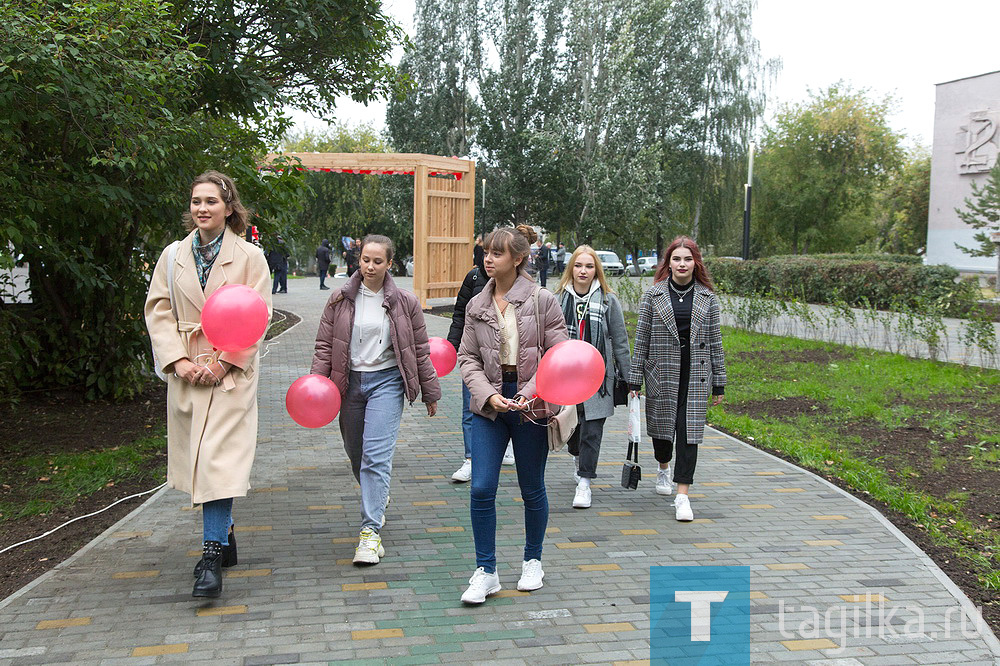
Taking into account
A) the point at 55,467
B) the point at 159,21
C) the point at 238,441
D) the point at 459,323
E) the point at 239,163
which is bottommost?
the point at 55,467

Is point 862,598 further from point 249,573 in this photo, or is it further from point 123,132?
point 123,132

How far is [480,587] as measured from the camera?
14.5ft

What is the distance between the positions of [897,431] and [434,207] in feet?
41.7

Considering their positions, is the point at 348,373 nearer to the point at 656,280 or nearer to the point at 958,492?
the point at 656,280

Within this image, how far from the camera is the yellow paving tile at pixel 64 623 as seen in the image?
160 inches

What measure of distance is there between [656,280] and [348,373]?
Answer: 7.90ft

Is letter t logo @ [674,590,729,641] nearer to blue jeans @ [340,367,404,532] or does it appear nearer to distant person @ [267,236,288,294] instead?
blue jeans @ [340,367,404,532]

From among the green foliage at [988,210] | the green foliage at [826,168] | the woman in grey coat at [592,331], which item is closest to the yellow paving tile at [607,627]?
the woman in grey coat at [592,331]

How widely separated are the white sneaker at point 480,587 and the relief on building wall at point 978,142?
39.6 metres

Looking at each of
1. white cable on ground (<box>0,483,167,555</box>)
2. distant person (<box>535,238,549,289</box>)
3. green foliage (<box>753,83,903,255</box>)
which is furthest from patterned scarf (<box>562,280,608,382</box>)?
green foliage (<box>753,83,903,255</box>)

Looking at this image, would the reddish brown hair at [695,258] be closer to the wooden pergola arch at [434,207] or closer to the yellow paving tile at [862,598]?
the yellow paving tile at [862,598]

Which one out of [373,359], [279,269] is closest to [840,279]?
[279,269]

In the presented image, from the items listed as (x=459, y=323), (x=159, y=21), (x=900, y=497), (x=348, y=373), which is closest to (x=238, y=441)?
(x=348, y=373)

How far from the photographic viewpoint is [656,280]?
6.39 metres
